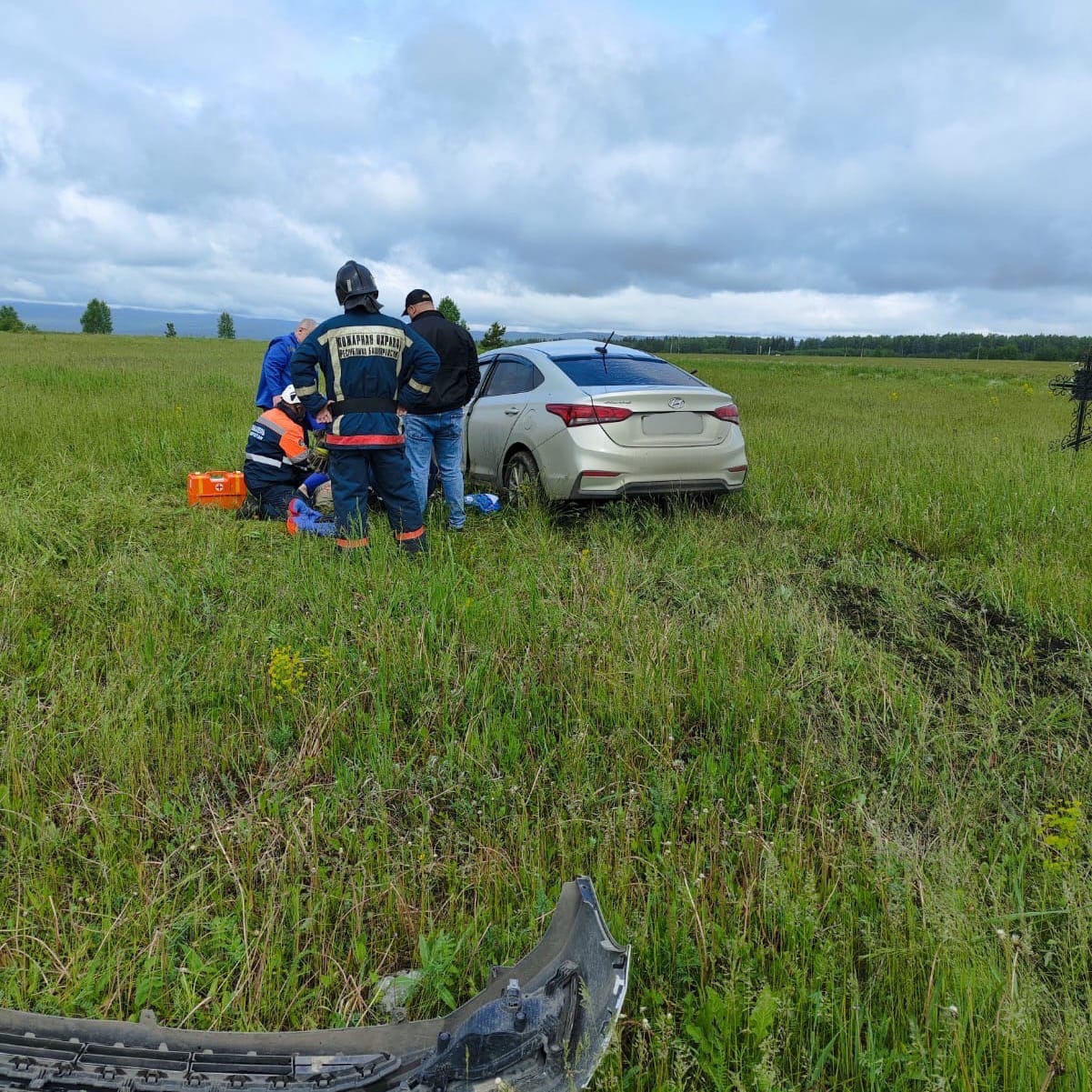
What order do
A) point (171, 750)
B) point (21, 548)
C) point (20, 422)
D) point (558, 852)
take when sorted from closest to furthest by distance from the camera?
point (558, 852) < point (171, 750) < point (21, 548) < point (20, 422)

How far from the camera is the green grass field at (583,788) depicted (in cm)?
198

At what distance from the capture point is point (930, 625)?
4.35m

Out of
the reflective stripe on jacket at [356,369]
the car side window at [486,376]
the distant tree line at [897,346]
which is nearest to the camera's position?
the reflective stripe on jacket at [356,369]

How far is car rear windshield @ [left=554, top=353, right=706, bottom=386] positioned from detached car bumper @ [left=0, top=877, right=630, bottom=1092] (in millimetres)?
4857

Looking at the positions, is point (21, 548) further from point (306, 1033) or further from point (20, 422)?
point (20, 422)

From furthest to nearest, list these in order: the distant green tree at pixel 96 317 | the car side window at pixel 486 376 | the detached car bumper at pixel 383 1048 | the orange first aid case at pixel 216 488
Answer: the distant green tree at pixel 96 317, the car side window at pixel 486 376, the orange first aid case at pixel 216 488, the detached car bumper at pixel 383 1048

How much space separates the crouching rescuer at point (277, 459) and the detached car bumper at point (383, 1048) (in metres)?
4.99

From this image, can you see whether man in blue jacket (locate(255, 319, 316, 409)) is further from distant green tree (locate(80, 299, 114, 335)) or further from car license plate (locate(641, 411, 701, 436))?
distant green tree (locate(80, 299, 114, 335))

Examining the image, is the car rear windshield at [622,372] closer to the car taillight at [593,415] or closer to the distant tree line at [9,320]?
the car taillight at [593,415]

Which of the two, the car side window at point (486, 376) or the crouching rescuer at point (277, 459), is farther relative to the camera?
the car side window at point (486, 376)

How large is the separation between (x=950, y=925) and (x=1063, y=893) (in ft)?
1.46

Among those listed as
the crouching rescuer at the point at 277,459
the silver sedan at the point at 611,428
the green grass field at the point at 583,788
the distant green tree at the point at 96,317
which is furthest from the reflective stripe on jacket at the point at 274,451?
the distant green tree at the point at 96,317

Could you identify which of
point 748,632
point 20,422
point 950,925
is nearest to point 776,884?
point 950,925

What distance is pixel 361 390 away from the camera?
4980 mm
